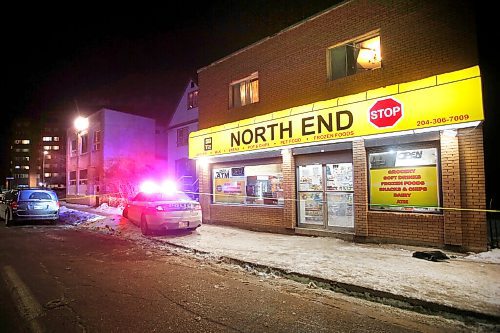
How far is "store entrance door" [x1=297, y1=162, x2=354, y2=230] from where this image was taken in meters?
10.5

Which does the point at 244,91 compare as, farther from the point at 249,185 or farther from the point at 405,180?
the point at 405,180

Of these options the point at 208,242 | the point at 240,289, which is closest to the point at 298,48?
the point at 208,242

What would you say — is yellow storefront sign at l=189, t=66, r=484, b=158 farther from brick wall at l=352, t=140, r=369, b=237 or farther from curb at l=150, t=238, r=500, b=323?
curb at l=150, t=238, r=500, b=323

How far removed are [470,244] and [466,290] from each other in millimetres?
2912

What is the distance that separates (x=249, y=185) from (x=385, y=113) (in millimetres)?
6245

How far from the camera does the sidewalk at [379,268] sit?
5.16 metres

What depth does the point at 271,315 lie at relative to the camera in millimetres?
4773

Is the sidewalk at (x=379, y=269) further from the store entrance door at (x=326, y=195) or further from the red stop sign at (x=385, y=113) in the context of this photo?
the red stop sign at (x=385, y=113)

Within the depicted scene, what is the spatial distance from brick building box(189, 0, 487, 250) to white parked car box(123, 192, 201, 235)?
2431 millimetres

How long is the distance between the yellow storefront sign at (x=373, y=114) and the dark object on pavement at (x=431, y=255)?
292 centimetres

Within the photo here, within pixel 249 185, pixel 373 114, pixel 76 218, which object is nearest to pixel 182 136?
pixel 76 218

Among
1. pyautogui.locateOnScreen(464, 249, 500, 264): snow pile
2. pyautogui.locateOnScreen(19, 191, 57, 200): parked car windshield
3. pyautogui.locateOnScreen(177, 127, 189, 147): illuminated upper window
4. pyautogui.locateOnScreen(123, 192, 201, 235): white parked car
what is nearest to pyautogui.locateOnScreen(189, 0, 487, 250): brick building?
pyautogui.locateOnScreen(464, 249, 500, 264): snow pile

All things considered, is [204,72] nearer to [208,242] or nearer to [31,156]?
[208,242]

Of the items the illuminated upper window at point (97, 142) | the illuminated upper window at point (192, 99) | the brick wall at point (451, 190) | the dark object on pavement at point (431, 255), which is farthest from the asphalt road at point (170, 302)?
the illuminated upper window at point (97, 142)
